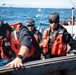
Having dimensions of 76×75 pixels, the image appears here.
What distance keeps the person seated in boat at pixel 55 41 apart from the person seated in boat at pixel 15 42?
2.32 feet

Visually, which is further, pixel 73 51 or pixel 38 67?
pixel 73 51

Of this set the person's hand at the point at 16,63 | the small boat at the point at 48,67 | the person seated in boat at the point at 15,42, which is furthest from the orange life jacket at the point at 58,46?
the person's hand at the point at 16,63

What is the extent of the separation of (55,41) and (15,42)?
1.16m

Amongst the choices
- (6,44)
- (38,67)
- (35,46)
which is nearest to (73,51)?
(35,46)

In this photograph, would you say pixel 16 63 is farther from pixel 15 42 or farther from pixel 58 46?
pixel 58 46

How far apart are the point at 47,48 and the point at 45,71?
1.53m

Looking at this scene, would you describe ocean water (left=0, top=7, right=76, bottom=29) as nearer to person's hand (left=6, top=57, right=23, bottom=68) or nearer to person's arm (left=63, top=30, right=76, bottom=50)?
person's arm (left=63, top=30, right=76, bottom=50)

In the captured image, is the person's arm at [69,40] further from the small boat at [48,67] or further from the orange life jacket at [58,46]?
the small boat at [48,67]

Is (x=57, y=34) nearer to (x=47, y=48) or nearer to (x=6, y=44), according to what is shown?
(x=47, y=48)

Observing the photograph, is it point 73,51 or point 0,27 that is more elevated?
point 0,27

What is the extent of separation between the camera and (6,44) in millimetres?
4285

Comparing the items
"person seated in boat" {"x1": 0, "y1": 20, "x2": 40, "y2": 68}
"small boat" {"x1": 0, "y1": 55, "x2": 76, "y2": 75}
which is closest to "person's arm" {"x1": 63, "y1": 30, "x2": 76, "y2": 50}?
"person seated in boat" {"x1": 0, "y1": 20, "x2": 40, "y2": 68}

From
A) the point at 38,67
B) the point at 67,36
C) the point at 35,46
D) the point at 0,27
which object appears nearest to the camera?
the point at 38,67

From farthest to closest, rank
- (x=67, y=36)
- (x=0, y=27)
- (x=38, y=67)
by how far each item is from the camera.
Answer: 1. (x=67, y=36)
2. (x=0, y=27)
3. (x=38, y=67)
